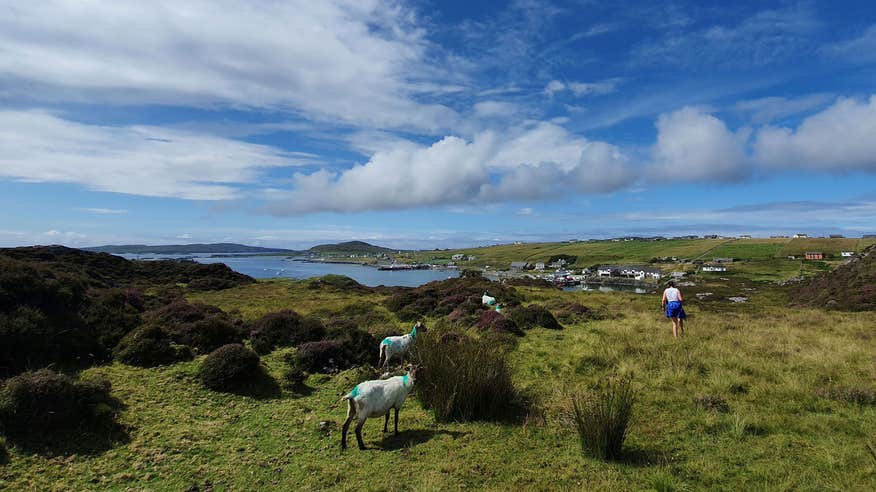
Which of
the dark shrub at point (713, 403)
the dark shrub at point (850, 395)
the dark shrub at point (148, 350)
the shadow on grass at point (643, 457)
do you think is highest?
the dark shrub at point (148, 350)

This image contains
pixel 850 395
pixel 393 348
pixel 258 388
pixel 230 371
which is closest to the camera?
pixel 850 395

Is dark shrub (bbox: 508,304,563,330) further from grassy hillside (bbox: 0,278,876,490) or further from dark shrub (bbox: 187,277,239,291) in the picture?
dark shrub (bbox: 187,277,239,291)

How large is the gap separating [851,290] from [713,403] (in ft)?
113

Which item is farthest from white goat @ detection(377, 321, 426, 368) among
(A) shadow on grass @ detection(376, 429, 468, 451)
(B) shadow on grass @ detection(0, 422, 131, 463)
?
(B) shadow on grass @ detection(0, 422, 131, 463)

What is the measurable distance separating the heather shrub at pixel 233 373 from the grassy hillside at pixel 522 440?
295mm

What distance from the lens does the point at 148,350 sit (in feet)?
31.6

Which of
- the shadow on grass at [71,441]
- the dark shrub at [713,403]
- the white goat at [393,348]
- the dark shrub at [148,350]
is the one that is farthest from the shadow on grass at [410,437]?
the dark shrub at [148,350]

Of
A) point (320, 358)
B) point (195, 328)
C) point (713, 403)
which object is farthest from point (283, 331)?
point (713, 403)

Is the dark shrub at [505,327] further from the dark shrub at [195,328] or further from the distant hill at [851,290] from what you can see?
the distant hill at [851,290]

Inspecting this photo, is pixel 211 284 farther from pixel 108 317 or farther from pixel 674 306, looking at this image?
pixel 674 306

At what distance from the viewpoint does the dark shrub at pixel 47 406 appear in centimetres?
589

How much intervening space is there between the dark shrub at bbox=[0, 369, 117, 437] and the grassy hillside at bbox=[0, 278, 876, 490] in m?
0.45

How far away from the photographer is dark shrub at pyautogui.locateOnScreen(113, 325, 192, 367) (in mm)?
9516

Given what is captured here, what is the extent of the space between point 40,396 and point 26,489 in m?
1.68
